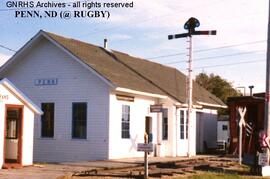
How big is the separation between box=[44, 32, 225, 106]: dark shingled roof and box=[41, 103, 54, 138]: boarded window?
122 inches

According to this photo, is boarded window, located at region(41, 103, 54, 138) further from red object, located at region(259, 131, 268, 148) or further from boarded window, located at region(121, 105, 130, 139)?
red object, located at region(259, 131, 268, 148)

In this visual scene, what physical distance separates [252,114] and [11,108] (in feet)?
47.4

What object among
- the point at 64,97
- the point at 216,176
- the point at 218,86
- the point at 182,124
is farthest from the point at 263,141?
the point at 218,86

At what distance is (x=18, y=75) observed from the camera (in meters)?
28.7

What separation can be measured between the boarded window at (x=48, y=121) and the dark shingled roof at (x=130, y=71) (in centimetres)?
311

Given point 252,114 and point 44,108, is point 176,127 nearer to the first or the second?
point 252,114

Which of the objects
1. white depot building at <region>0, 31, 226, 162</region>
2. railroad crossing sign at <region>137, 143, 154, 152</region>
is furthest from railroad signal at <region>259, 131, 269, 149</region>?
white depot building at <region>0, 31, 226, 162</region>

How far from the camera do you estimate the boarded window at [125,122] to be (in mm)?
26594

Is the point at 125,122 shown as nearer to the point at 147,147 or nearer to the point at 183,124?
the point at 183,124

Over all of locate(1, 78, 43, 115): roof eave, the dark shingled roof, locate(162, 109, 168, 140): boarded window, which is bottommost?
locate(162, 109, 168, 140): boarded window

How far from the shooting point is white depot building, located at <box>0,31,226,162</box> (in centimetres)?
2566

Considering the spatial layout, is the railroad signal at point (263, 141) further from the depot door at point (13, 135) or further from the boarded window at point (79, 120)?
the boarded window at point (79, 120)

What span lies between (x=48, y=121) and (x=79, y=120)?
6.31 feet

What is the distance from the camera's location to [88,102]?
2606cm
